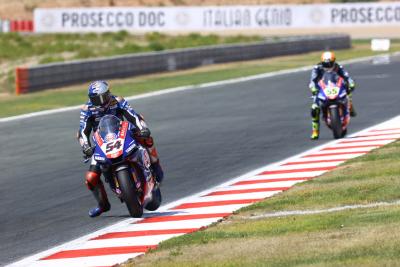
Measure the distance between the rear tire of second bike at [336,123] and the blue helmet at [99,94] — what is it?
898 cm

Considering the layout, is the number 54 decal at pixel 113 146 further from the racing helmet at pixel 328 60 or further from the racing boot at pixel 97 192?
the racing helmet at pixel 328 60

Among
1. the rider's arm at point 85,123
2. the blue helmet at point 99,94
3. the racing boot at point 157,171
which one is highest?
the blue helmet at point 99,94

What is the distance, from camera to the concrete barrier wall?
36.2 metres

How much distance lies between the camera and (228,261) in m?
9.60

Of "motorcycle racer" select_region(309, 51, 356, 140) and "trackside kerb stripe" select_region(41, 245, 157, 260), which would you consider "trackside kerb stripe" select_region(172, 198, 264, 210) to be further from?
"motorcycle racer" select_region(309, 51, 356, 140)

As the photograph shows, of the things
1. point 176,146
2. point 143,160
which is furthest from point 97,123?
point 176,146

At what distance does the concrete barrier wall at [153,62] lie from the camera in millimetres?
36188

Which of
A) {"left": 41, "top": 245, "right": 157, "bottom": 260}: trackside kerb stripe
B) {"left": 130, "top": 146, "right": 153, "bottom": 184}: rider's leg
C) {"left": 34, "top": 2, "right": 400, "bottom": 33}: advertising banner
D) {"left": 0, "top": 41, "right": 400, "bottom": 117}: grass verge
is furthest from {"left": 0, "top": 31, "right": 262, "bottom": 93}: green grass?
{"left": 41, "top": 245, "right": 157, "bottom": 260}: trackside kerb stripe

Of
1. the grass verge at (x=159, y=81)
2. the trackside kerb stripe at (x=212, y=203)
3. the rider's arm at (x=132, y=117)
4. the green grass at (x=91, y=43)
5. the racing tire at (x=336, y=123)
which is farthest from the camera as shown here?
the green grass at (x=91, y=43)

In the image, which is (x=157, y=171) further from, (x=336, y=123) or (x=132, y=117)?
(x=336, y=123)

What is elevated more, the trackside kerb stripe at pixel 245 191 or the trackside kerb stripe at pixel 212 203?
the trackside kerb stripe at pixel 212 203

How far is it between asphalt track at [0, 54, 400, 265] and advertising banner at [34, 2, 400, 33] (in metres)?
36.7

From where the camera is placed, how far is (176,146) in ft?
69.7

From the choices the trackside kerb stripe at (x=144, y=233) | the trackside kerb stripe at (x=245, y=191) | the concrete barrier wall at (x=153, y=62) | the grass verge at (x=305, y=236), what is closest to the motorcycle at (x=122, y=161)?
the trackside kerb stripe at (x=144, y=233)
